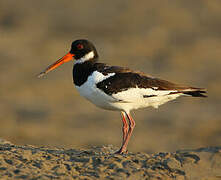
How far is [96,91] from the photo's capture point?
8688mm

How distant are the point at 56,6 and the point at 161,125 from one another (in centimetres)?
1365

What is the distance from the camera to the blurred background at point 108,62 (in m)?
17.0

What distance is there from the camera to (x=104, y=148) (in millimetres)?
9242

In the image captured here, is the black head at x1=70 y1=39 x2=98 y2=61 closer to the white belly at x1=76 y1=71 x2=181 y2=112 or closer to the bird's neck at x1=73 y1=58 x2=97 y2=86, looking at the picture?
the bird's neck at x1=73 y1=58 x2=97 y2=86

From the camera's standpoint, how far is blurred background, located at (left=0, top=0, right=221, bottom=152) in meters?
17.0

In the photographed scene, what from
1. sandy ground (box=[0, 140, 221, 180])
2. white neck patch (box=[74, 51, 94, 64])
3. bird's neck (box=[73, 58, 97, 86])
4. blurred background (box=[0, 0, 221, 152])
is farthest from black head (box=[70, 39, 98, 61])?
blurred background (box=[0, 0, 221, 152])

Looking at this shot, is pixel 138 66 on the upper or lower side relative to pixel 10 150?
upper

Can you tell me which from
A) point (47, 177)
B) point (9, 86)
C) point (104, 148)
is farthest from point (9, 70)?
point (47, 177)

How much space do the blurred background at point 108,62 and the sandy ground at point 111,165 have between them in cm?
800

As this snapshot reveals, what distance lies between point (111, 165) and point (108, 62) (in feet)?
50.9

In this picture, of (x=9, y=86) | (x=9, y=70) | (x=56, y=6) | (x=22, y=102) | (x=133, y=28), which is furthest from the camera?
(x=56, y=6)

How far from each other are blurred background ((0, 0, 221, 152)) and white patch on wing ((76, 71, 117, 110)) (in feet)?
23.6

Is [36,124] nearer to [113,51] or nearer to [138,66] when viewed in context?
[138,66]

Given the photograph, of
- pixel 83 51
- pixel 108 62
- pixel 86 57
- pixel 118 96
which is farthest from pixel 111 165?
pixel 108 62
